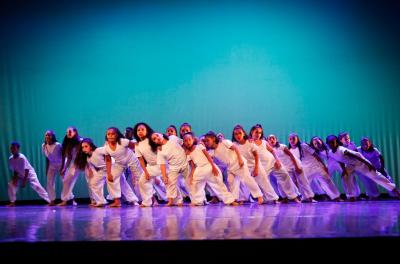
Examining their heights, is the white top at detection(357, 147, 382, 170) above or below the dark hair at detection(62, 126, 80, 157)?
below

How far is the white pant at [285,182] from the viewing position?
23.8 feet

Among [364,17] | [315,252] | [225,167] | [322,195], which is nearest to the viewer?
[315,252]

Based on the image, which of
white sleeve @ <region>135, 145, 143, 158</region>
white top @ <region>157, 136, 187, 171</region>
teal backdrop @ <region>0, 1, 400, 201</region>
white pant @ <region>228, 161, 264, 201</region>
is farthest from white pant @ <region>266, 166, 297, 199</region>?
teal backdrop @ <region>0, 1, 400, 201</region>

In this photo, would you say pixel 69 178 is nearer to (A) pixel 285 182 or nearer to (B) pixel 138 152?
(B) pixel 138 152

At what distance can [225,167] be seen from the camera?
24.8 ft

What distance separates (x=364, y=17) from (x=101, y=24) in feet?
17.2

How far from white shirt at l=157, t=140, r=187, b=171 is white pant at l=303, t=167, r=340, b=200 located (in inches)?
89.7

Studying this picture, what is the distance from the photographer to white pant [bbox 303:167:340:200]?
7.75 metres

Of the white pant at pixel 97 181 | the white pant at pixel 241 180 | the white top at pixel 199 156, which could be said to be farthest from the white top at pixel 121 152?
the white pant at pixel 241 180

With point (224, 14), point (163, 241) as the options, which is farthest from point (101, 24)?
point (163, 241)

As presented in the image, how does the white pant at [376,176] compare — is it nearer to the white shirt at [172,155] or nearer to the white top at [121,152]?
A: the white shirt at [172,155]

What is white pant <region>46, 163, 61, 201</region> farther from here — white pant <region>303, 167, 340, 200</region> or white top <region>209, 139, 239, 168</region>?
white pant <region>303, 167, 340, 200</region>

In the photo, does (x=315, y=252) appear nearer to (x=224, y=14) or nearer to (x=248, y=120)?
(x=248, y=120)

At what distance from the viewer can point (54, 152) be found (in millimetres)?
8133
